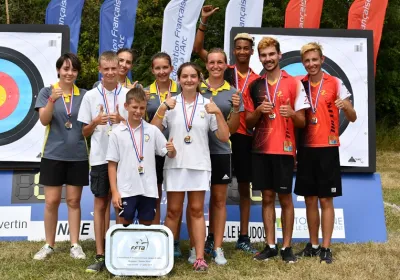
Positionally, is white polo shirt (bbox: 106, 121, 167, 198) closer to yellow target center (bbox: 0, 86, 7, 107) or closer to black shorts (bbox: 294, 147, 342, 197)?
black shorts (bbox: 294, 147, 342, 197)

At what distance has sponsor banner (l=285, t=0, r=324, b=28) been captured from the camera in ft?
25.9

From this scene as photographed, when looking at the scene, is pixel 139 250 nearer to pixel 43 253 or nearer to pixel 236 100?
pixel 43 253

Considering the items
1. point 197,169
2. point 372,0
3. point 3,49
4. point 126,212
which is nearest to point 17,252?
point 126,212

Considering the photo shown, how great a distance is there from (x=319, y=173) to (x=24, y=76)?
10.8 ft

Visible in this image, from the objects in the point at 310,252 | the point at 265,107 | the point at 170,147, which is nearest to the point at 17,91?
the point at 170,147

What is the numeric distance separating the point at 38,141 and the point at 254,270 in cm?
280

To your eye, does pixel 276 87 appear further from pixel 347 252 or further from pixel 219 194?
pixel 347 252

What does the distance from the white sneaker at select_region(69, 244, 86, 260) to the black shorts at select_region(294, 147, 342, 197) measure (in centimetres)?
180

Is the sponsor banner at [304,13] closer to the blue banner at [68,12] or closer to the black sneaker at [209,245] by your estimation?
the blue banner at [68,12]

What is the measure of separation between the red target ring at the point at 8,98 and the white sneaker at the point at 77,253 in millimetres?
2019

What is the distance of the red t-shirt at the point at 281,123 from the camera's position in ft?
14.1

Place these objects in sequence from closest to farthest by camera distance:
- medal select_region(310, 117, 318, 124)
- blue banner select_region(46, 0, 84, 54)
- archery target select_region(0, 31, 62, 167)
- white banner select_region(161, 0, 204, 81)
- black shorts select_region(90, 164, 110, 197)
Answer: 1. black shorts select_region(90, 164, 110, 197)
2. medal select_region(310, 117, 318, 124)
3. archery target select_region(0, 31, 62, 167)
4. blue banner select_region(46, 0, 84, 54)
5. white banner select_region(161, 0, 204, 81)

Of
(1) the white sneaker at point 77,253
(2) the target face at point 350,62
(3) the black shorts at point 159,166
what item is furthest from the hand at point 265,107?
(1) the white sneaker at point 77,253

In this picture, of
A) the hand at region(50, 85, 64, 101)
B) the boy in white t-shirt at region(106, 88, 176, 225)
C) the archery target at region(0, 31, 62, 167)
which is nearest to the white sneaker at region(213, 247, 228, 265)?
the boy in white t-shirt at region(106, 88, 176, 225)
